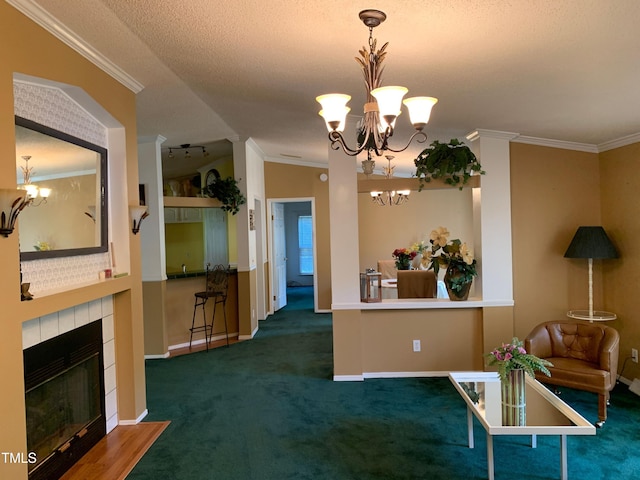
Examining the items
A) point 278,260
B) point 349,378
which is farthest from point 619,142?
point 278,260

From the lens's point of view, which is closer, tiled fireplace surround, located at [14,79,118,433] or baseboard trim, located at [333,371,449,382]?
tiled fireplace surround, located at [14,79,118,433]

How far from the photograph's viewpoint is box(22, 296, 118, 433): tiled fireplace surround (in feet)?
8.08

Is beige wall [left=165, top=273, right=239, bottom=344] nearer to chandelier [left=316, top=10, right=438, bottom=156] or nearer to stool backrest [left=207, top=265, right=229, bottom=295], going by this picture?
stool backrest [left=207, top=265, right=229, bottom=295]

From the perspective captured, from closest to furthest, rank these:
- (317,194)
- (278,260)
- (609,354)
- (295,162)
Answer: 1. (609,354)
2. (295,162)
3. (317,194)
4. (278,260)

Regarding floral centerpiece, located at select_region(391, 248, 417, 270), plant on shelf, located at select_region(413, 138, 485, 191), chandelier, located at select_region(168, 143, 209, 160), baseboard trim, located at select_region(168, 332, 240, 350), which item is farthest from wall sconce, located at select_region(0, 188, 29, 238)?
floral centerpiece, located at select_region(391, 248, 417, 270)

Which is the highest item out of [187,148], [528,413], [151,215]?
[187,148]

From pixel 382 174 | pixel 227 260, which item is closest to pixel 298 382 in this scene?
pixel 227 260

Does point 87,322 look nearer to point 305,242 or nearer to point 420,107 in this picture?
point 420,107

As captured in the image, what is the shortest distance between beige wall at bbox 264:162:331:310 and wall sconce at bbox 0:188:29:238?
5676mm

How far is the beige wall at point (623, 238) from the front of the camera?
385 cm

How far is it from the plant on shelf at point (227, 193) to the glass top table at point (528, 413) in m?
3.71

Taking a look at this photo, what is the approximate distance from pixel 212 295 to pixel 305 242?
19.1 feet

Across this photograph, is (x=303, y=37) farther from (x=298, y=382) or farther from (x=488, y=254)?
(x=298, y=382)

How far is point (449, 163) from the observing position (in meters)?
4.01
